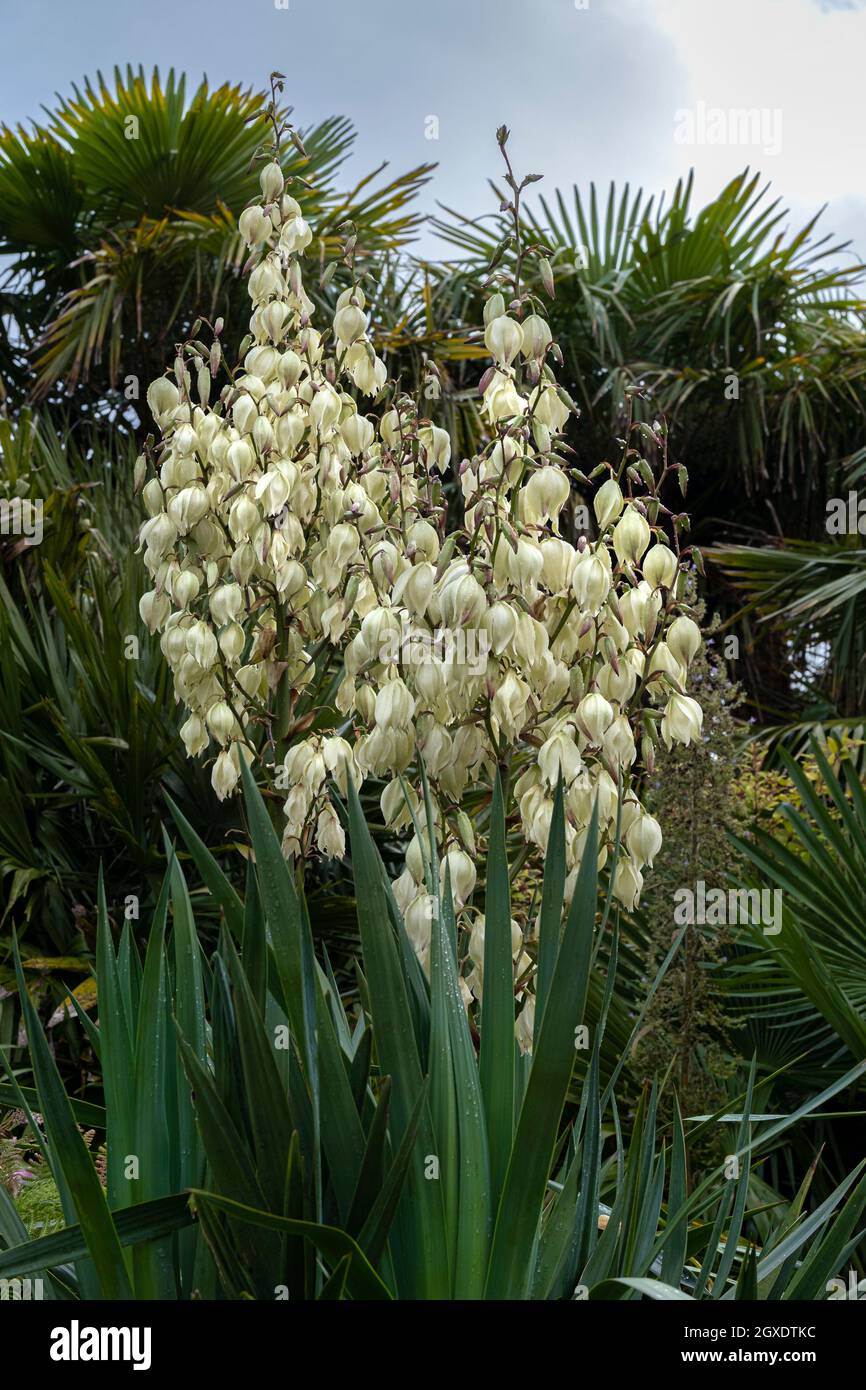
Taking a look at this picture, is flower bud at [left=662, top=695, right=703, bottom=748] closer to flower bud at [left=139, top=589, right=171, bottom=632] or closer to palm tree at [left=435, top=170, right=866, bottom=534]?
flower bud at [left=139, top=589, right=171, bottom=632]

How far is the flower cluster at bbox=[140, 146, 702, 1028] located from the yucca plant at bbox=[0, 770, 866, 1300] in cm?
30

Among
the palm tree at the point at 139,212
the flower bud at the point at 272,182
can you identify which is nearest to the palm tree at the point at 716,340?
the palm tree at the point at 139,212

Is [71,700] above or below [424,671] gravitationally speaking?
above

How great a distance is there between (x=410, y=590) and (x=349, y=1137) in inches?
28.5

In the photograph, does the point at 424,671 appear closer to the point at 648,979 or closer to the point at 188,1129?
the point at 188,1129

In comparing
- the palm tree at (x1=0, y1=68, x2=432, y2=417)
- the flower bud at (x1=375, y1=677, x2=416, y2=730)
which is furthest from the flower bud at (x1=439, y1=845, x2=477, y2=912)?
the palm tree at (x1=0, y1=68, x2=432, y2=417)

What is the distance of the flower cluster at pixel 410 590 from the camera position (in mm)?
1496

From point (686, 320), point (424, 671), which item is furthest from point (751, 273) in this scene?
point (424, 671)

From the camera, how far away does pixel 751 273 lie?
5922mm

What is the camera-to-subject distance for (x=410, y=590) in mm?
1513

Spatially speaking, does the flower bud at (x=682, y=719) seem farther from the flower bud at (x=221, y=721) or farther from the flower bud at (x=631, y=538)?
the flower bud at (x=221, y=721)

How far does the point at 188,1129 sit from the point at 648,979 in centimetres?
161

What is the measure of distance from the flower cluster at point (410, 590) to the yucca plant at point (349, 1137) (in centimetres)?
30

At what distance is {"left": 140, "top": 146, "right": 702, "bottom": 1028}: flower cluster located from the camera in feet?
4.91
